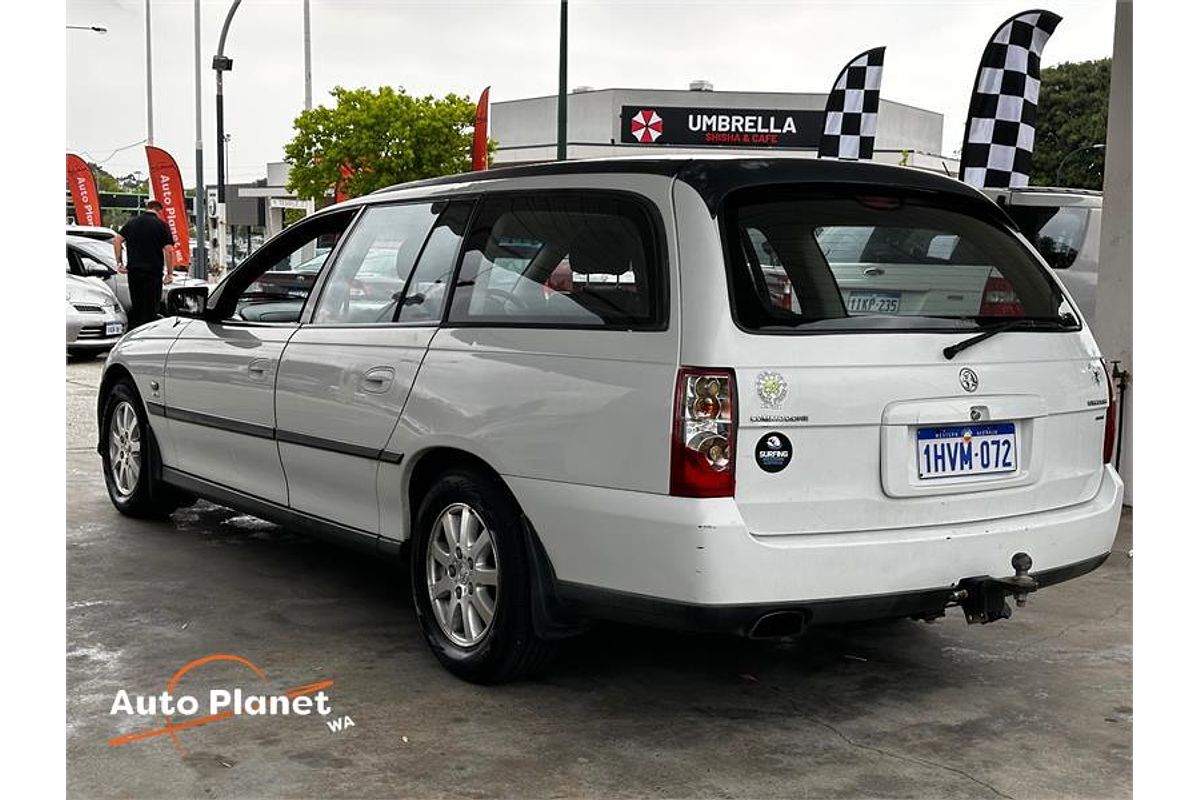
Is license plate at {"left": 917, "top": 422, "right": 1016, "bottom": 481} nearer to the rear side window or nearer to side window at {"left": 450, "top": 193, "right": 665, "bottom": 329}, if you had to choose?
side window at {"left": 450, "top": 193, "right": 665, "bottom": 329}

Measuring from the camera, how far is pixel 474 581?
4395mm

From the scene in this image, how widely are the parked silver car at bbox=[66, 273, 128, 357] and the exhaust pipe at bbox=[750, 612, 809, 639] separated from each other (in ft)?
42.8

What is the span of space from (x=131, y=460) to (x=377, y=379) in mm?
2615

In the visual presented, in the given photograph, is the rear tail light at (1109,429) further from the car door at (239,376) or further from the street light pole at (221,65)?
the street light pole at (221,65)

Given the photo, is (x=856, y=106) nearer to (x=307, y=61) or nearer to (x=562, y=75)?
(x=562, y=75)

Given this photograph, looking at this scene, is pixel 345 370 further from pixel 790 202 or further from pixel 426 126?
pixel 426 126

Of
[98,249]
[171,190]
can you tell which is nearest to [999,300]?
[98,249]

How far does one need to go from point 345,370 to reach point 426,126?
32243mm

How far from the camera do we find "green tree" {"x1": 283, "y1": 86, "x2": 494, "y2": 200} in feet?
115

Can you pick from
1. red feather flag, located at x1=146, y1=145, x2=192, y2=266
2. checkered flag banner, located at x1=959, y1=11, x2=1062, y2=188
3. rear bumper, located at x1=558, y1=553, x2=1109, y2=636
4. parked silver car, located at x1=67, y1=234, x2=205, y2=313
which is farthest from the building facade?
rear bumper, located at x1=558, y1=553, x2=1109, y2=636

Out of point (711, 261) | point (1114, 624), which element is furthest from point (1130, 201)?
point (711, 261)

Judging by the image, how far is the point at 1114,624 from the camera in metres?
5.35

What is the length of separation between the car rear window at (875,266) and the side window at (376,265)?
1415mm

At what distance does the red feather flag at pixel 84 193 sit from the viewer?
32062 mm
